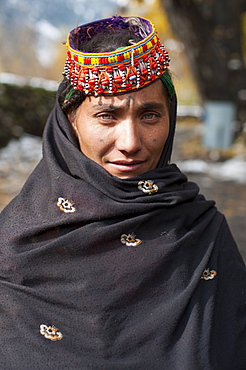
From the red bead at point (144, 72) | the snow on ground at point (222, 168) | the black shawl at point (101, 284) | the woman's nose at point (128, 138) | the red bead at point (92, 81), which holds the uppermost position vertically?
the snow on ground at point (222, 168)

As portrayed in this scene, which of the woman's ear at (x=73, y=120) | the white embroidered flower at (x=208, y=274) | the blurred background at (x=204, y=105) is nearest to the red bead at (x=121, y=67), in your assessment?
the woman's ear at (x=73, y=120)

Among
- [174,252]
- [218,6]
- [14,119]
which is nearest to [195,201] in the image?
[174,252]

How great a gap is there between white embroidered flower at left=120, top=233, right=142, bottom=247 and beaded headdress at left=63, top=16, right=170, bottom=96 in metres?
0.56

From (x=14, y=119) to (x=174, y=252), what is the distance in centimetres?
858

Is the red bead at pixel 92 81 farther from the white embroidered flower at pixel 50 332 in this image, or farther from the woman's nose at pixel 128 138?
the white embroidered flower at pixel 50 332

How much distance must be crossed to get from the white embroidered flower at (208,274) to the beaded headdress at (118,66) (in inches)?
31.2

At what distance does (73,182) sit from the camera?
180 centimetres

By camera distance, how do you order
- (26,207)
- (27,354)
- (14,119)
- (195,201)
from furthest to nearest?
(14,119)
(195,201)
(26,207)
(27,354)

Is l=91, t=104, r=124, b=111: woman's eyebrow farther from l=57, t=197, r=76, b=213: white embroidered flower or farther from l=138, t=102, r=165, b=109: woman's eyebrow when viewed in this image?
l=57, t=197, r=76, b=213: white embroidered flower

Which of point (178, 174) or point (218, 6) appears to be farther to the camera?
point (218, 6)

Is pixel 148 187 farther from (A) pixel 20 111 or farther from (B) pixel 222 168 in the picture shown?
(A) pixel 20 111

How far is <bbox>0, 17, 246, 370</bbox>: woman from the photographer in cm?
173

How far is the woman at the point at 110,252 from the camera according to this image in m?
1.73

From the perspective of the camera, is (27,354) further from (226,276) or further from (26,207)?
(226,276)
